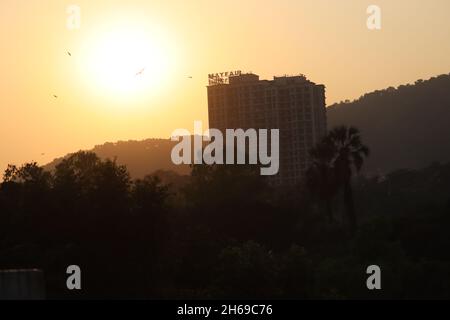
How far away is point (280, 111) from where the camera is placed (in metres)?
119

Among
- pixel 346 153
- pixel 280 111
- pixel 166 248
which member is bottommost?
pixel 166 248

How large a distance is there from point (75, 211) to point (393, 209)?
49.9 m

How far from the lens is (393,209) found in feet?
293

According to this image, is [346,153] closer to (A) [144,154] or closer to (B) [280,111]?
(B) [280,111]

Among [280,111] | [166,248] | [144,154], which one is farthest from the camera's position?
[144,154]

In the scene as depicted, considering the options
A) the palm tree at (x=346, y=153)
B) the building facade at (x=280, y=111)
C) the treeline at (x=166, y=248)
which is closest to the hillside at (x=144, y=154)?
the building facade at (x=280, y=111)

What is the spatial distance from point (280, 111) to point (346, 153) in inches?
2112

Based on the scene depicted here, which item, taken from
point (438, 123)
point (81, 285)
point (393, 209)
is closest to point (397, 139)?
point (438, 123)

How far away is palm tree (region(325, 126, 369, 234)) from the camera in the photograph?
211 ft

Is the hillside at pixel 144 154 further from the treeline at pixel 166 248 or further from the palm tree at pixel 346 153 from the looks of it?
the treeline at pixel 166 248

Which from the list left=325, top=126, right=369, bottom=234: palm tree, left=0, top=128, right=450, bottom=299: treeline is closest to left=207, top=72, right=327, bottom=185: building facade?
left=325, top=126, right=369, bottom=234: palm tree

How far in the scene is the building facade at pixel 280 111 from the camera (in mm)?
117312

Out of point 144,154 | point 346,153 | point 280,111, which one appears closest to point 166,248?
point 346,153

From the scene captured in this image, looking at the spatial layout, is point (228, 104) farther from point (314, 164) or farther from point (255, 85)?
point (314, 164)
